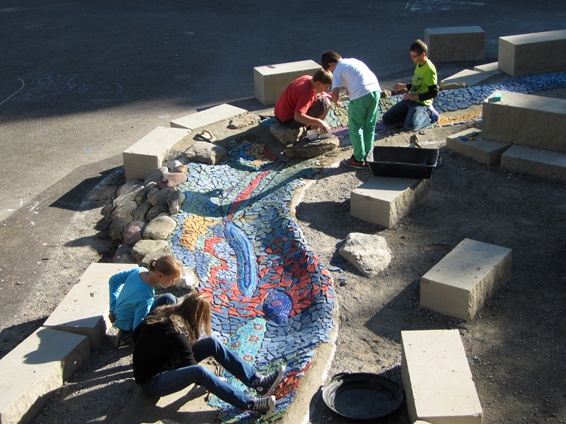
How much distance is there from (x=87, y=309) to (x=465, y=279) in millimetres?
3224

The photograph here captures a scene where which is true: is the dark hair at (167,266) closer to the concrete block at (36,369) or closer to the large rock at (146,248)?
the concrete block at (36,369)

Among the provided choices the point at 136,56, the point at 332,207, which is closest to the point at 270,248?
the point at 332,207

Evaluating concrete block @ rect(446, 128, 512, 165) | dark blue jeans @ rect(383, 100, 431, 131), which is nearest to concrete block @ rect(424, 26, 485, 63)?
dark blue jeans @ rect(383, 100, 431, 131)

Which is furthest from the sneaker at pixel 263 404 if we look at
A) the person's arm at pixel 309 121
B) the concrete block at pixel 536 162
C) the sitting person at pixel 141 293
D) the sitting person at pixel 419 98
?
the sitting person at pixel 419 98

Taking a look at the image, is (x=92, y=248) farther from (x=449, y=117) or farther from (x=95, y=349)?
(x=449, y=117)

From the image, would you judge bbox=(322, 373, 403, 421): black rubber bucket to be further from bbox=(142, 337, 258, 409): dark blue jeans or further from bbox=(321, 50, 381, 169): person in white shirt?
bbox=(321, 50, 381, 169): person in white shirt

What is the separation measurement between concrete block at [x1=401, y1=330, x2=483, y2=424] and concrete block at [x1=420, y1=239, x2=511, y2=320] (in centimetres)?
64

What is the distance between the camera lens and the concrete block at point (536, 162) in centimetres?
853

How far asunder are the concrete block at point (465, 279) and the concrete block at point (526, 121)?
2683 millimetres

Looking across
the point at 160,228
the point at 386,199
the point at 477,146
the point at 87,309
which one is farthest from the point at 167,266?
the point at 477,146

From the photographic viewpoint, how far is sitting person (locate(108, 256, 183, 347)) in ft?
18.8

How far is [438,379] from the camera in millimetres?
5184

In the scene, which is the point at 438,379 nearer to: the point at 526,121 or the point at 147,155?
the point at 526,121

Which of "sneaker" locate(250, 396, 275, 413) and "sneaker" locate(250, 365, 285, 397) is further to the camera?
"sneaker" locate(250, 365, 285, 397)
